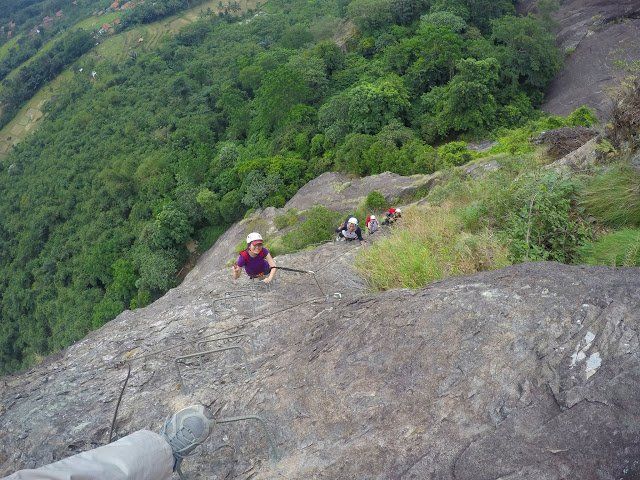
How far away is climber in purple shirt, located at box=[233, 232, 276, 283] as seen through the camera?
7.19m

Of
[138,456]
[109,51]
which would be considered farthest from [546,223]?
[109,51]

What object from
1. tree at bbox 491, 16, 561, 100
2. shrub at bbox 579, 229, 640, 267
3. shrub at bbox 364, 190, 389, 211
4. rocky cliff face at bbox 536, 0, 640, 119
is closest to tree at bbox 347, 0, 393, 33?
tree at bbox 491, 16, 561, 100

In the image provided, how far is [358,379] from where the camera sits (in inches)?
169

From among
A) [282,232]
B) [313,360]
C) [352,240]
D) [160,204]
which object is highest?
[313,360]

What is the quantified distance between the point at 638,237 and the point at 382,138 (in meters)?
21.0

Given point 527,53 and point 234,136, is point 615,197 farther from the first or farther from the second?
A: point 234,136

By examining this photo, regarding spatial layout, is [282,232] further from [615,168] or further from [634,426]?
[634,426]

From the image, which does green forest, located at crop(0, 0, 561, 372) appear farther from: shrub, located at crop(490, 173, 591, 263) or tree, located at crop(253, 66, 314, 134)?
shrub, located at crop(490, 173, 591, 263)

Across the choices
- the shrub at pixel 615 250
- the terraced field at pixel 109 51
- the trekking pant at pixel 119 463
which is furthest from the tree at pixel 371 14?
Result: the terraced field at pixel 109 51

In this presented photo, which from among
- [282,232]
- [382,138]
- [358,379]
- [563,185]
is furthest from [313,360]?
[382,138]

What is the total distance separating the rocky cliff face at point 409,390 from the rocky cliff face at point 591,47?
25300mm

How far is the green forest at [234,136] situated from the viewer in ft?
89.9

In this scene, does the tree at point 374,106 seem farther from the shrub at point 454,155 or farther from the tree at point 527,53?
the tree at point 527,53

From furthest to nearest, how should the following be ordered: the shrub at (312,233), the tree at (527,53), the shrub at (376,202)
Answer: the tree at (527,53)
the shrub at (376,202)
the shrub at (312,233)
